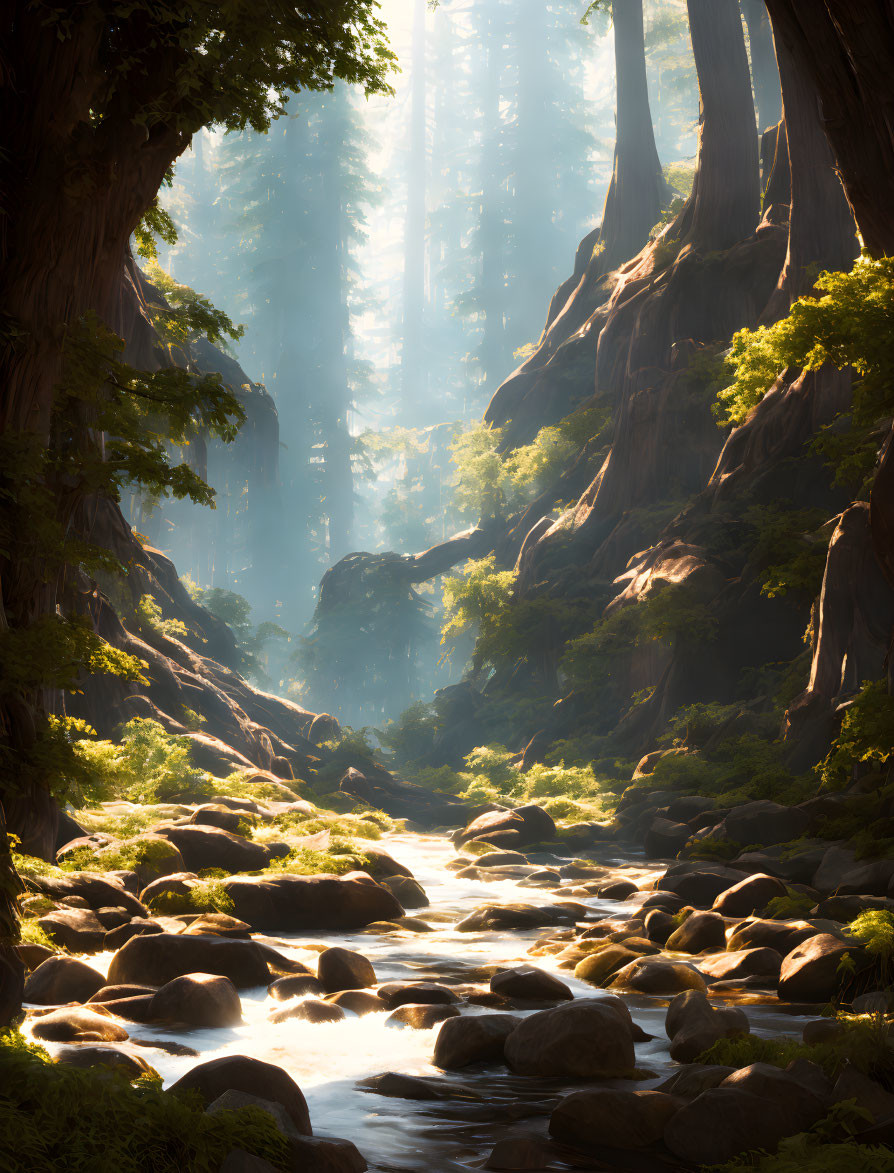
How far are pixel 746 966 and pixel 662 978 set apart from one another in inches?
27.9

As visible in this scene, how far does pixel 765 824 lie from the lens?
39.4ft

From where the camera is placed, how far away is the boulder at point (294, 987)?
7.16m

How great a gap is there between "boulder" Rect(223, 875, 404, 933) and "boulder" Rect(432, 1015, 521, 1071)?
4051mm

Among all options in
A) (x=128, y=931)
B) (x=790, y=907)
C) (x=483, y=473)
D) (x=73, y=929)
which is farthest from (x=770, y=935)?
(x=483, y=473)

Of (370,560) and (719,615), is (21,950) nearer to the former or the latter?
(719,615)

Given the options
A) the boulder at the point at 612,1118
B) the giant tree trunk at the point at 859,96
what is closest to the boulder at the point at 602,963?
the boulder at the point at 612,1118

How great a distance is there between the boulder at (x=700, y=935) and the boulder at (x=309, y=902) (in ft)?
10.9

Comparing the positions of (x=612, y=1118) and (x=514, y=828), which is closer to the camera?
(x=612, y=1118)

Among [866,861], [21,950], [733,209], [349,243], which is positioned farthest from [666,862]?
[349,243]

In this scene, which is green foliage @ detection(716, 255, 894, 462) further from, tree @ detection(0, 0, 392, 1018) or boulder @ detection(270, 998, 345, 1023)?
boulder @ detection(270, 998, 345, 1023)

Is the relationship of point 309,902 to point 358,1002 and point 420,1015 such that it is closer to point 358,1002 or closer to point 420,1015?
point 358,1002

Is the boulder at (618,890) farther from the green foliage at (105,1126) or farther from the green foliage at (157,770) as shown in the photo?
the green foliage at (105,1126)

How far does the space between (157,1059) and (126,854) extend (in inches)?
196

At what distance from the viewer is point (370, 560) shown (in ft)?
148
